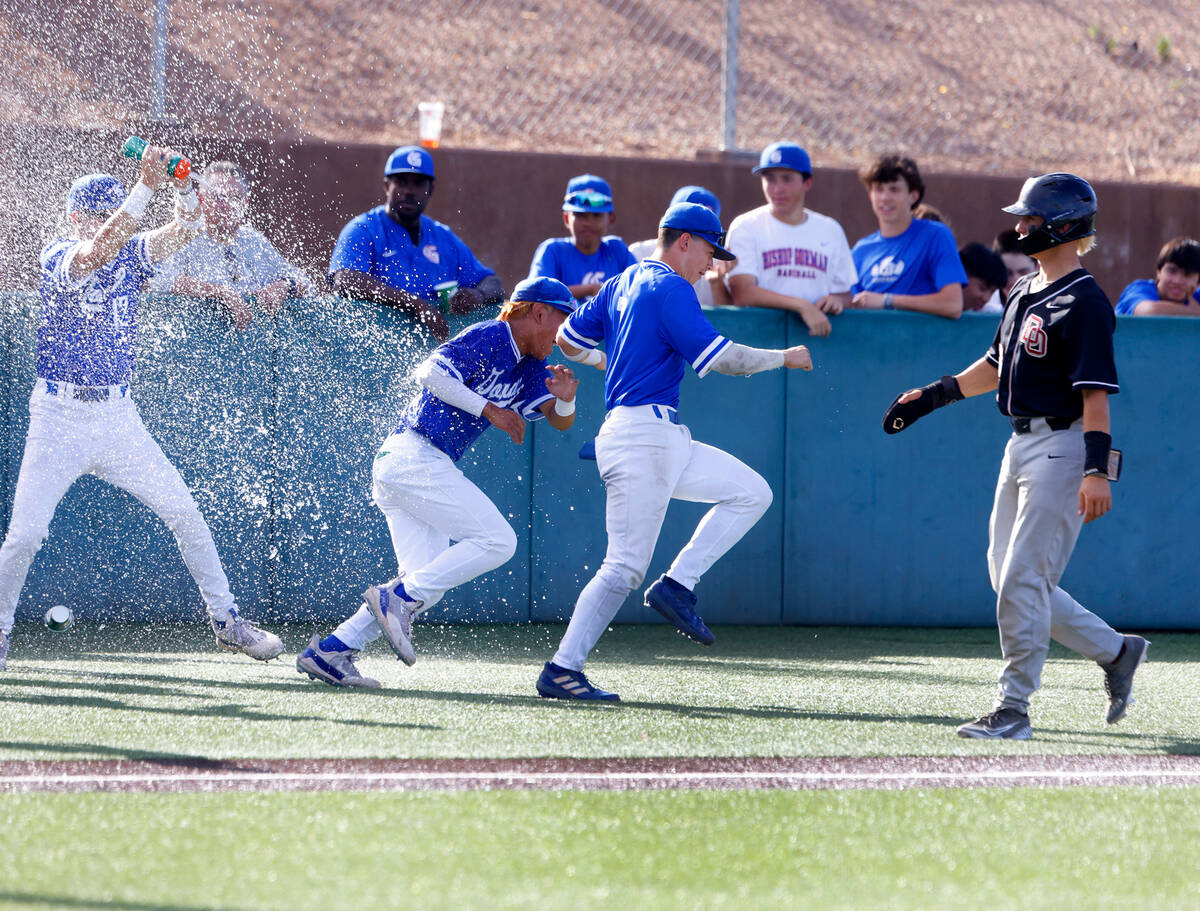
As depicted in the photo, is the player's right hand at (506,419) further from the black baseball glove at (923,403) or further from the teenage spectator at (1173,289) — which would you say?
the teenage spectator at (1173,289)

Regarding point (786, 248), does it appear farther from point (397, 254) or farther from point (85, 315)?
point (85, 315)

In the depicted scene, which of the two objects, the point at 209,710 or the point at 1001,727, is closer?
the point at 1001,727

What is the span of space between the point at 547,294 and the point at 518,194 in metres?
6.52

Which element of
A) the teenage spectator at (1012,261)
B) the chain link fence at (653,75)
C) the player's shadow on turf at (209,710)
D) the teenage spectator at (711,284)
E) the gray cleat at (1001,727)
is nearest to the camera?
the gray cleat at (1001,727)

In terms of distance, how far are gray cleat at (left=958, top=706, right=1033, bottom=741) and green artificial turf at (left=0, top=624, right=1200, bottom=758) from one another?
0.06m

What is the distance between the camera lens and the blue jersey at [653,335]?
600cm

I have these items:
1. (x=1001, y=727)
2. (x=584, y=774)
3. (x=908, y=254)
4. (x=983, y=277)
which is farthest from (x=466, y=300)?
(x=584, y=774)

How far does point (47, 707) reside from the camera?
572cm

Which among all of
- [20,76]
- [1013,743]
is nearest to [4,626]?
[1013,743]

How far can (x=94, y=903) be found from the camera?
10.5 ft

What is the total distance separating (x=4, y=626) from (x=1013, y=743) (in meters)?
4.38

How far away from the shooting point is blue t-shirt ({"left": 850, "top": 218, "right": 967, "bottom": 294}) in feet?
30.1

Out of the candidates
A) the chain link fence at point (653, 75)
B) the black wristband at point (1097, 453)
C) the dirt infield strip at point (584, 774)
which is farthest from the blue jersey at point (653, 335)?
the chain link fence at point (653, 75)

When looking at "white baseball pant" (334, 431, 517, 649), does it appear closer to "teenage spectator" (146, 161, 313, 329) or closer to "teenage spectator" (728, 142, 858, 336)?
"teenage spectator" (146, 161, 313, 329)
